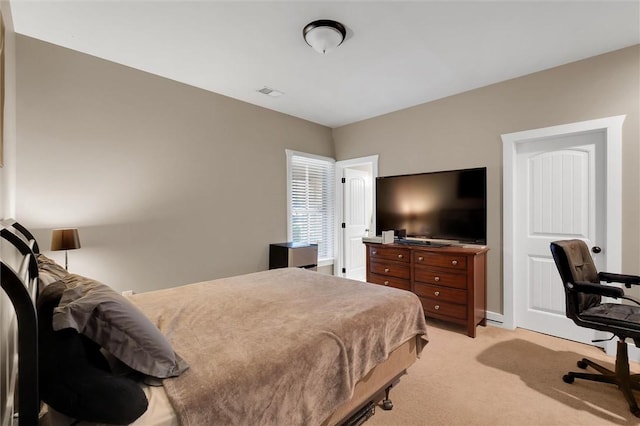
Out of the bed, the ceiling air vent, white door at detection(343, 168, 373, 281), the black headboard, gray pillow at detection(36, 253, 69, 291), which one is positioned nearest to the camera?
the black headboard

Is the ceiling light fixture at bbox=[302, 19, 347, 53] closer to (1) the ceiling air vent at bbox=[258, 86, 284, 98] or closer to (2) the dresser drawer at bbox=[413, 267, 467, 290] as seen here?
(1) the ceiling air vent at bbox=[258, 86, 284, 98]

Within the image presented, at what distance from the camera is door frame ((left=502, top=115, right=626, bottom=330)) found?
264 cm

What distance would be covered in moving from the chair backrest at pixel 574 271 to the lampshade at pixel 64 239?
12.7 ft

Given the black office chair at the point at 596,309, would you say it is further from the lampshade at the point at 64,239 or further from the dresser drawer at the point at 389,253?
the lampshade at the point at 64,239

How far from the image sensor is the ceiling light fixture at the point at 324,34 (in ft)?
7.43

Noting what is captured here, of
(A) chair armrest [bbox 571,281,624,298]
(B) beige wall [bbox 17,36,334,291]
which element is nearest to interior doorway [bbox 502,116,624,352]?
(A) chair armrest [bbox 571,281,624,298]

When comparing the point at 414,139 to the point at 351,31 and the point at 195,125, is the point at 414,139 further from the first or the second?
the point at 195,125

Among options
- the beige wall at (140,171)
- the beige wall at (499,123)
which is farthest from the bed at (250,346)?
the beige wall at (499,123)

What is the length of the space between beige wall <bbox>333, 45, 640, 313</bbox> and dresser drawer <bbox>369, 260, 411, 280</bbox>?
3.14ft

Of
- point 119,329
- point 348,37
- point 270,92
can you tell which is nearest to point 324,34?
point 348,37

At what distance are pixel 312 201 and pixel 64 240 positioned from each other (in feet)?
10.5

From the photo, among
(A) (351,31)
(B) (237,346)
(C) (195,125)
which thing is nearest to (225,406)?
(B) (237,346)

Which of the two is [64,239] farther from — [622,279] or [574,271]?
[622,279]

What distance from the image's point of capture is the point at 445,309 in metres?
3.26
